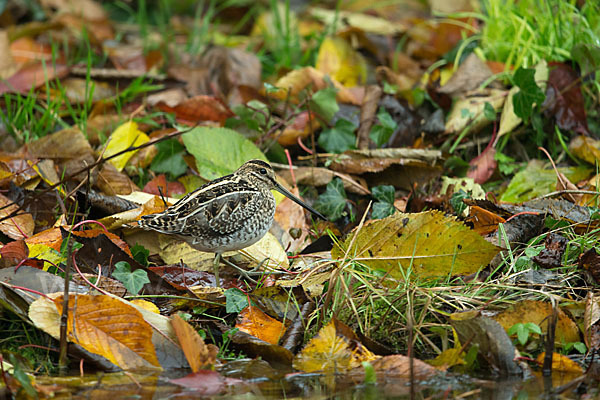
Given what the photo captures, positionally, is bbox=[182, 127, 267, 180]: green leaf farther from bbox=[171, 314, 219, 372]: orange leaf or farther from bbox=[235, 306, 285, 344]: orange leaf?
bbox=[171, 314, 219, 372]: orange leaf

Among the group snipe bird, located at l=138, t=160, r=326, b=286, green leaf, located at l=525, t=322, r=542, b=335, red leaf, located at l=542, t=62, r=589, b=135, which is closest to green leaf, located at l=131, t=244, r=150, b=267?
snipe bird, located at l=138, t=160, r=326, b=286

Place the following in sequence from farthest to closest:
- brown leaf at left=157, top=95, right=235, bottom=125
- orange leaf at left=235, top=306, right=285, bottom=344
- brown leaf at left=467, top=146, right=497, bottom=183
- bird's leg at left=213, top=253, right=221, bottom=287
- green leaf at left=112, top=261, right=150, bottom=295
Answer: brown leaf at left=157, top=95, right=235, bottom=125
brown leaf at left=467, top=146, right=497, bottom=183
bird's leg at left=213, top=253, right=221, bottom=287
green leaf at left=112, top=261, right=150, bottom=295
orange leaf at left=235, top=306, right=285, bottom=344

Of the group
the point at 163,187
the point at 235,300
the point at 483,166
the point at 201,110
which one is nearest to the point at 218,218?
the point at 235,300

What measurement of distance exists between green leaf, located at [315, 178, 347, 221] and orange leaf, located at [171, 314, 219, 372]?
203 cm

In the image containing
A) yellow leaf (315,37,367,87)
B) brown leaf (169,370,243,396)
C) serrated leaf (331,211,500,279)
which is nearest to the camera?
brown leaf (169,370,243,396)

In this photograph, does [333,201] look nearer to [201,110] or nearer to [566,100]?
[201,110]

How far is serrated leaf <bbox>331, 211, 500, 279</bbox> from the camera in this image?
14.3 feet

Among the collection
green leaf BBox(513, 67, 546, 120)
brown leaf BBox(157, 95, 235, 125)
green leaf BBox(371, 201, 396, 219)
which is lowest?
green leaf BBox(371, 201, 396, 219)

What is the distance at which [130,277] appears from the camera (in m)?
4.29

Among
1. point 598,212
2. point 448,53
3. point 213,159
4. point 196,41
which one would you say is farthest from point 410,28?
point 598,212

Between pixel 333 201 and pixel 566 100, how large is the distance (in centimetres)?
218

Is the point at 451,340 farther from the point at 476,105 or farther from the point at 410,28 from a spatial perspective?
the point at 410,28

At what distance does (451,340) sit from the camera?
4043mm

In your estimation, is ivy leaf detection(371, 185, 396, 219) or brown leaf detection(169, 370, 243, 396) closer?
brown leaf detection(169, 370, 243, 396)
